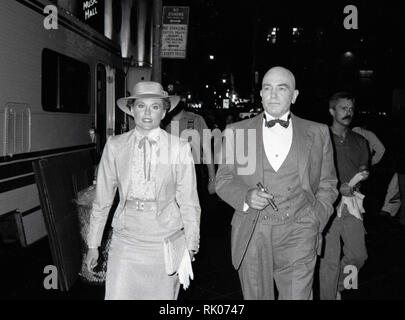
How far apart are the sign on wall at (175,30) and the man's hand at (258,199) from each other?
830 cm

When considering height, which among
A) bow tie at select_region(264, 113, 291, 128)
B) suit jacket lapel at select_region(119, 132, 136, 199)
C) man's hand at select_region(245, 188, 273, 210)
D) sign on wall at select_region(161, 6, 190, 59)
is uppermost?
sign on wall at select_region(161, 6, 190, 59)

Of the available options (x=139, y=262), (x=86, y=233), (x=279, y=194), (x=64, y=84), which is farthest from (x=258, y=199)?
(x=64, y=84)

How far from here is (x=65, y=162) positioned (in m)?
5.51

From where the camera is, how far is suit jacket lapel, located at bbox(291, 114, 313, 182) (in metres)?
3.40

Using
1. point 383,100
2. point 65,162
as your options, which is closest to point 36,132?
point 65,162

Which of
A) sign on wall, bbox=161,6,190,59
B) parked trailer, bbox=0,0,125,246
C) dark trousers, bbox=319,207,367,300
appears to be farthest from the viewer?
sign on wall, bbox=161,6,190,59

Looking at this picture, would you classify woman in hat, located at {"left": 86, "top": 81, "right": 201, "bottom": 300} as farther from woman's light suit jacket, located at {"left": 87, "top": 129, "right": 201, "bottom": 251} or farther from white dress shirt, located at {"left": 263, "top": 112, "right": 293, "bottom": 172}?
white dress shirt, located at {"left": 263, "top": 112, "right": 293, "bottom": 172}

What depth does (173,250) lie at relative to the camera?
3.21 meters

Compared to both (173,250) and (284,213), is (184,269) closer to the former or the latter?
(173,250)

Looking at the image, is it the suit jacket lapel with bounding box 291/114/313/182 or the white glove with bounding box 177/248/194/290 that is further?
the suit jacket lapel with bounding box 291/114/313/182

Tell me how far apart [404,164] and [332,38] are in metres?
30.6

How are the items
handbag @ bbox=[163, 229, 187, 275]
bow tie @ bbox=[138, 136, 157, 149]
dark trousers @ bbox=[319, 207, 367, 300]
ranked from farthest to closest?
dark trousers @ bbox=[319, 207, 367, 300] → bow tie @ bbox=[138, 136, 157, 149] → handbag @ bbox=[163, 229, 187, 275]

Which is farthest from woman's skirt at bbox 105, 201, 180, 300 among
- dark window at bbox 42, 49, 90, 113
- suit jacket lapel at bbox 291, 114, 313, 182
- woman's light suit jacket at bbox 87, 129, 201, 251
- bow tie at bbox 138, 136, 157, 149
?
dark window at bbox 42, 49, 90, 113

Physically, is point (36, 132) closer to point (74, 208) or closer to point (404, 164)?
point (74, 208)
